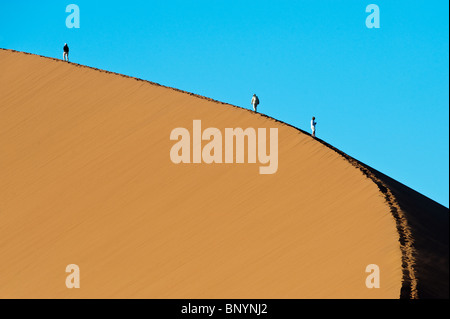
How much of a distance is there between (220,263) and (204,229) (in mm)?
1657

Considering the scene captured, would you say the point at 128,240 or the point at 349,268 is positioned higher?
the point at 128,240

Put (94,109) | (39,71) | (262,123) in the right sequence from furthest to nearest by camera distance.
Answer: (39,71), (94,109), (262,123)

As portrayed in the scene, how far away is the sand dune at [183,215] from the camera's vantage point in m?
14.3

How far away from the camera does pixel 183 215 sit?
18094mm

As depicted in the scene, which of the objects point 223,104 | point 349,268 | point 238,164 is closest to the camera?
point 349,268

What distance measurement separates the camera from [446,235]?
17.0 metres

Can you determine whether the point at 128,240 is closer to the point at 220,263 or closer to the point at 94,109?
the point at 220,263

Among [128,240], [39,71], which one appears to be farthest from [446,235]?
[39,71]

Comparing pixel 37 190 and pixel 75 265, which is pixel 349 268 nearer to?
pixel 75 265

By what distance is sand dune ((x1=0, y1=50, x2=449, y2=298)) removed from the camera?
47.0 ft

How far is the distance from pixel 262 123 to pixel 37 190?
234 inches
